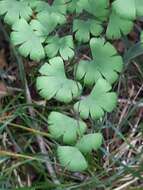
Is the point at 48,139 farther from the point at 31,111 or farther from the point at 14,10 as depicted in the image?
the point at 14,10

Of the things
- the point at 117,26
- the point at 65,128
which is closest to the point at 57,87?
the point at 65,128

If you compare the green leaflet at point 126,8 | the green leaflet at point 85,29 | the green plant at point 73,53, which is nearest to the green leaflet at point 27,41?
the green plant at point 73,53

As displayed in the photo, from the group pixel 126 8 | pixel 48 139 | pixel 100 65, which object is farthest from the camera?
pixel 48 139

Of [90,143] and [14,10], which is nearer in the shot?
[90,143]

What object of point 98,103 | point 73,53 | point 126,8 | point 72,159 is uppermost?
point 126,8

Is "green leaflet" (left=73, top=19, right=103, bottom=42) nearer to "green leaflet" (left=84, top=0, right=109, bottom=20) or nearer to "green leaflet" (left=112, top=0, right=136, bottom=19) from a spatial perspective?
"green leaflet" (left=84, top=0, right=109, bottom=20)

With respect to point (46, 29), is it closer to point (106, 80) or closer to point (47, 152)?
point (106, 80)

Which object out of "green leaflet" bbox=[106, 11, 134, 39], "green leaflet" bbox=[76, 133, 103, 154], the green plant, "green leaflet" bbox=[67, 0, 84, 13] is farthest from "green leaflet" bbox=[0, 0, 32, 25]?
"green leaflet" bbox=[76, 133, 103, 154]

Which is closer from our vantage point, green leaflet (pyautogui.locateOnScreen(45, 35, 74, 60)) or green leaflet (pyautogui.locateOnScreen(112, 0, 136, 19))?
green leaflet (pyautogui.locateOnScreen(112, 0, 136, 19))
